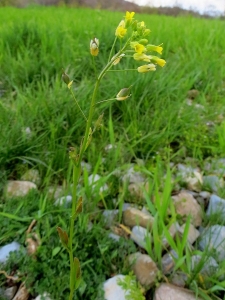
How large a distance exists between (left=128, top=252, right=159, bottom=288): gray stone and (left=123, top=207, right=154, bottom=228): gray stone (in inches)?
6.4

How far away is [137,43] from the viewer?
Result: 2.52 feet

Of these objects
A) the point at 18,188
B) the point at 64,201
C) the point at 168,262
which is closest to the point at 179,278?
the point at 168,262

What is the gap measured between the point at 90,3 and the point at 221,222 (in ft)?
32.2

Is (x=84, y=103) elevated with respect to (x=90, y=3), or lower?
elevated

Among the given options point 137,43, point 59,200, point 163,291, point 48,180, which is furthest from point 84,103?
point 137,43

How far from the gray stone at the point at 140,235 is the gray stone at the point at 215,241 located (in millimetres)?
212

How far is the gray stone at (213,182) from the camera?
170cm

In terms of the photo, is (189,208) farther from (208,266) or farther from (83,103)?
(83,103)

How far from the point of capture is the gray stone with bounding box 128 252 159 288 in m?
1.27

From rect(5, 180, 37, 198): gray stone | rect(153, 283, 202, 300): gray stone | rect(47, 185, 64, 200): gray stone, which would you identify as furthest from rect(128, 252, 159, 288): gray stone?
rect(5, 180, 37, 198): gray stone

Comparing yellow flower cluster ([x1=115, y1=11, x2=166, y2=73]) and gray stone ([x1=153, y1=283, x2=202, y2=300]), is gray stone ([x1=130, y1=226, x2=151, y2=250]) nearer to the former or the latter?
gray stone ([x1=153, y1=283, x2=202, y2=300])

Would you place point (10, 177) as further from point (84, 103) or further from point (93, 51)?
point (93, 51)

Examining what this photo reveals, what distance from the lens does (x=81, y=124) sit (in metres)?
1.89

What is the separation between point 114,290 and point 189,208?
51 cm
